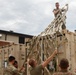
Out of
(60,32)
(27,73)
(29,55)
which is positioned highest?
(60,32)

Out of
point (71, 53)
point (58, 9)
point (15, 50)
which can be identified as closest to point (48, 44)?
point (71, 53)

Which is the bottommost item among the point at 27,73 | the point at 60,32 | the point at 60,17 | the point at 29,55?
the point at 27,73

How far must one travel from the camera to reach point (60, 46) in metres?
10.8

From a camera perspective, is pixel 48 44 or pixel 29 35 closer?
pixel 48 44

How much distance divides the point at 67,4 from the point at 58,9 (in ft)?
1.89

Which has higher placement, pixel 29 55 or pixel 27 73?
pixel 29 55

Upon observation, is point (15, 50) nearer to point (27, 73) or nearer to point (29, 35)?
point (27, 73)

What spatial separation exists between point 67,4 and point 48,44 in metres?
3.04

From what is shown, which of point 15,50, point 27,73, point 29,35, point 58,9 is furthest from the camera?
point 29,35

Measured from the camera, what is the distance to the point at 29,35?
30469 mm

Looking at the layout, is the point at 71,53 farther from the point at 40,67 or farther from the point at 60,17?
the point at 40,67

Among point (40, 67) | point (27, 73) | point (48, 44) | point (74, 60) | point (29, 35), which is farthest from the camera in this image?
point (29, 35)

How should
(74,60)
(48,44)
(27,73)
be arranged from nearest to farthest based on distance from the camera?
(74,60), (48,44), (27,73)

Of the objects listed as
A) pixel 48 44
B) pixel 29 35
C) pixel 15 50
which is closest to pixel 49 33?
pixel 48 44
